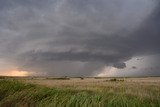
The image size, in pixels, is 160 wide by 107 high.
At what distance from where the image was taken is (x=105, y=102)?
1477 cm

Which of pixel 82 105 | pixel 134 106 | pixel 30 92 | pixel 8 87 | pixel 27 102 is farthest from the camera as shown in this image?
pixel 8 87

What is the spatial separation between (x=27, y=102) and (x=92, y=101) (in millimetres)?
3909

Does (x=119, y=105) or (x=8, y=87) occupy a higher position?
(x=8, y=87)

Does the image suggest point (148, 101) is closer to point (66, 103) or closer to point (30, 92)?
point (66, 103)

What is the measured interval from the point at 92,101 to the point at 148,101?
249 centimetres

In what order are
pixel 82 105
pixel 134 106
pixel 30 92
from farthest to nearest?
pixel 30 92 → pixel 82 105 → pixel 134 106

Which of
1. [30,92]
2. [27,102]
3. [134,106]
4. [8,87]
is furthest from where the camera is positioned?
[8,87]

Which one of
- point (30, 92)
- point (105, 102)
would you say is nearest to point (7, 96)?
point (30, 92)

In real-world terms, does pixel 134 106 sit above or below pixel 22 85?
below

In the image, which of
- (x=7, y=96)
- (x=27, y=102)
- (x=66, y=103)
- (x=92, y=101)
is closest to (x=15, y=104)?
(x=27, y=102)

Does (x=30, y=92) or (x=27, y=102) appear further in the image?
(x=30, y=92)

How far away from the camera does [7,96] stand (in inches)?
782

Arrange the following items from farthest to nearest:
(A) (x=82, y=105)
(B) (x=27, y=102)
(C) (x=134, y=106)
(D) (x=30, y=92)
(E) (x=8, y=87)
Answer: (E) (x=8, y=87) → (D) (x=30, y=92) → (B) (x=27, y=102) → (A) (x=82, y=105) → (C) (x=134, y=106)

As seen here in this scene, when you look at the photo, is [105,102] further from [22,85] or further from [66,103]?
[22,85]
